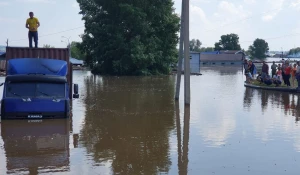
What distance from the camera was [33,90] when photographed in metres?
15.4

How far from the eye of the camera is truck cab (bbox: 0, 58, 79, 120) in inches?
594

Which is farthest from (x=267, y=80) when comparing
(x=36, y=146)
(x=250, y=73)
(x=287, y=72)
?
(x=36, y=146)

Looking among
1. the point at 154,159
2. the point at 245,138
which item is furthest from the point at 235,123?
the point at 154,159

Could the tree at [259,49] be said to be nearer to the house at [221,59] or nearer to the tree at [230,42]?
the tree at [230,42]

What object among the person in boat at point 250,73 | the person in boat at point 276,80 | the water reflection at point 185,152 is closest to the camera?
the water reflection at point 185,152

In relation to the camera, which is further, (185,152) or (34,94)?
(34,94)

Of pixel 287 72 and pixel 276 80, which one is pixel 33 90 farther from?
pixel 276 80

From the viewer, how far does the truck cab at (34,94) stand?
15.1m

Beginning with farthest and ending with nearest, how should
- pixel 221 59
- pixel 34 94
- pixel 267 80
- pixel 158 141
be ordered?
pixel 221 59 → pixel 267 80 → pixel 34 94 → pixel 158 141

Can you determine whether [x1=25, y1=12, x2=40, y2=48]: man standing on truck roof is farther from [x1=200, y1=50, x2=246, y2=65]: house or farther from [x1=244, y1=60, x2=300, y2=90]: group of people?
[x1=200, y1=50, x2=246, y2=65]: house

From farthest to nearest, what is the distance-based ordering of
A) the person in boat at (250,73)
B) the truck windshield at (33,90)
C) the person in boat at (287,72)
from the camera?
the person in boat at (250,73), the person in boat at (287,72), the truck windshield at (33,90)

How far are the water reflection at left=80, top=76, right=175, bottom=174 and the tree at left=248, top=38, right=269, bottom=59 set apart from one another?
148 meters

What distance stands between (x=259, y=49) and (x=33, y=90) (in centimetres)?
15766

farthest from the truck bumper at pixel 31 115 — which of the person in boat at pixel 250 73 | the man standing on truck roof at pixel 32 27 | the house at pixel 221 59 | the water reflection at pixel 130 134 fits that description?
the house at pixel 221 59
